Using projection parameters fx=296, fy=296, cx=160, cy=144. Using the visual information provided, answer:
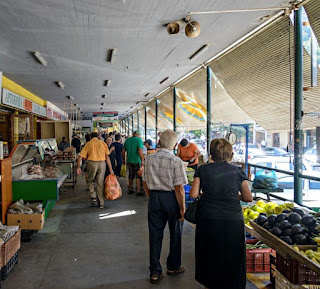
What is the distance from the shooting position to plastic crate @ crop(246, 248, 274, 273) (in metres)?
3.58

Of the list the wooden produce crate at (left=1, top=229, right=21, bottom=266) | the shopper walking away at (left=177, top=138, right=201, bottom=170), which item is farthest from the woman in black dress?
the shopper walking away at (left=177, top=138, right=201, bottom=170)

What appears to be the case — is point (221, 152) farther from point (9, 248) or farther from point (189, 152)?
point (189, 152)

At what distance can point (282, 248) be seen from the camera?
104 inches

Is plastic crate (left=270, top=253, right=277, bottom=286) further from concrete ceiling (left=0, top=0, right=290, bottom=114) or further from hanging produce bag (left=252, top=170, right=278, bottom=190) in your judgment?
concrete ceiling (left=0, top=0, right=290, bottom=114)

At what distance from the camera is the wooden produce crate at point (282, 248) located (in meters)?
2.26

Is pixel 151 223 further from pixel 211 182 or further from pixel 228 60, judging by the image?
pixel 228 60

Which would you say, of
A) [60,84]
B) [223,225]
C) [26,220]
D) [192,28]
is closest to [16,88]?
[60,84]

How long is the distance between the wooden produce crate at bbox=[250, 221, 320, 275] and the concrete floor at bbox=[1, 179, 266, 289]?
2.23ft

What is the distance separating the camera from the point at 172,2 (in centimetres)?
445

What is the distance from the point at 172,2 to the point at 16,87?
8.06m

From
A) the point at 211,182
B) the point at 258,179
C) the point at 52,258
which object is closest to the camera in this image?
the point at 211,182

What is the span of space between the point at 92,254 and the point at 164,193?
1633 mm

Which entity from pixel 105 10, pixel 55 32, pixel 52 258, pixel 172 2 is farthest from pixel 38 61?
pixel 52 258

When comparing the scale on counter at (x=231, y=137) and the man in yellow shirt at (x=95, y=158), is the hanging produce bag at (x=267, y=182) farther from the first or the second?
the man in yellow shirt at (x=95, y=158)
